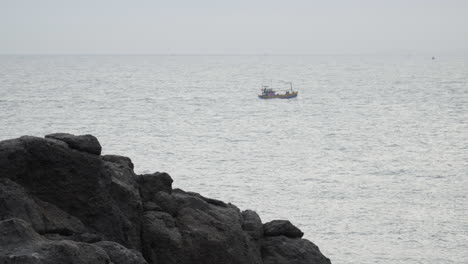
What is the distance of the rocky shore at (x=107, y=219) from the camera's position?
40.8 ft

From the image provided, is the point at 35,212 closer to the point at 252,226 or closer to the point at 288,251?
the point at 252,226

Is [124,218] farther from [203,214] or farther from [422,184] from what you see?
[422,184]

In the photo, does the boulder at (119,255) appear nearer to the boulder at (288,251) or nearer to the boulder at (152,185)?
the boulder at (152,185)

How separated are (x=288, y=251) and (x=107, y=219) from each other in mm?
6229

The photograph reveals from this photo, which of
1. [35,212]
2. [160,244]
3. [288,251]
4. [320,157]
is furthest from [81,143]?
[320,157]

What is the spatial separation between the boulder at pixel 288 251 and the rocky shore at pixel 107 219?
0.10 ft

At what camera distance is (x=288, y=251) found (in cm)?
2041

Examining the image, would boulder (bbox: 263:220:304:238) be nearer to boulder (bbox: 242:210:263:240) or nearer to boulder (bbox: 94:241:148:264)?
boulder (bbox: 242:210:263:240)

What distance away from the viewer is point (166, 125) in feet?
403

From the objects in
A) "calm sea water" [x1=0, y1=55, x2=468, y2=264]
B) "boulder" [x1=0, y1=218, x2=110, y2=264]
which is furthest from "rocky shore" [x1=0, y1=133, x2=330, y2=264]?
"calm sea water" [x1=0, y1=55, x2=468, y2=264]

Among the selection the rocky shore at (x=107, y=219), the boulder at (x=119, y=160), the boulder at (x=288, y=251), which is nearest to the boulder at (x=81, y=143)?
the rocky shore at (x=107, y=219)

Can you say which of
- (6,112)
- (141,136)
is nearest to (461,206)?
(141,136)

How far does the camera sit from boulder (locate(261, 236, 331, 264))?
20.2 m

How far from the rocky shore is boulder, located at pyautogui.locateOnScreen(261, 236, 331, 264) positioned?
3cm
